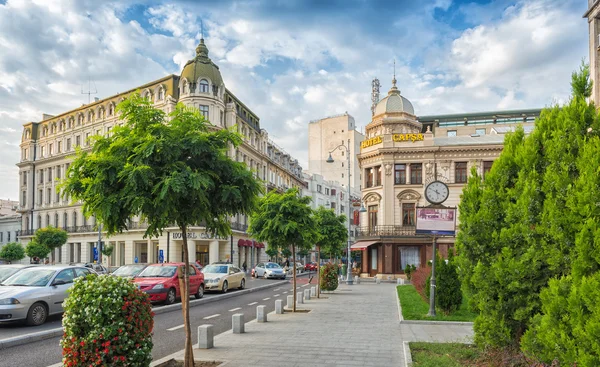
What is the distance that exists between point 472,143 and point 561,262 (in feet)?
125

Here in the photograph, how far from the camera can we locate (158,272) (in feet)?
69.6

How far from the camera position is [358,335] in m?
11.9

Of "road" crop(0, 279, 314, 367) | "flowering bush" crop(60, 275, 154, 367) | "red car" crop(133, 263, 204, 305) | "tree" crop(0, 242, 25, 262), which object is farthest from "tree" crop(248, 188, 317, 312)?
"tree" crop(0, 242, 25, 262)

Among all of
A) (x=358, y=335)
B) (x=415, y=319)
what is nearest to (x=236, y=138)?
(x=358, y=335)

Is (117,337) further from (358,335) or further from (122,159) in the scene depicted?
(358,335)

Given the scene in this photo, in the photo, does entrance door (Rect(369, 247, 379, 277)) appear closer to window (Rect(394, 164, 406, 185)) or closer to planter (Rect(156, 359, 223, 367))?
window (Rect(394, 164, 406, 185))

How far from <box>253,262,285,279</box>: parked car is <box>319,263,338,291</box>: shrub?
660 inches

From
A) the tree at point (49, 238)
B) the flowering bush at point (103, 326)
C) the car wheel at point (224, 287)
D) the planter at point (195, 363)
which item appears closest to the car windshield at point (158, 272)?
the car wheel at point (224, 287)

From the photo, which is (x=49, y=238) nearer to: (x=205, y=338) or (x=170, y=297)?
(x=170, y=297)

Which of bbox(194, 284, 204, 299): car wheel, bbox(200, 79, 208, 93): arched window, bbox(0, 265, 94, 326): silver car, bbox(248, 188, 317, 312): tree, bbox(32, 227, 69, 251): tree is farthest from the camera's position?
bbox(200, 79, 208, 93): arched window

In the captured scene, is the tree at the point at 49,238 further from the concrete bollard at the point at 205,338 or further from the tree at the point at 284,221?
the concrete bollard at the point at 205,338

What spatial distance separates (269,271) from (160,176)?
1385 inches

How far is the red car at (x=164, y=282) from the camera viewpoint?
19141 millimetres

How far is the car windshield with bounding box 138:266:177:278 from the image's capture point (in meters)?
20.8
